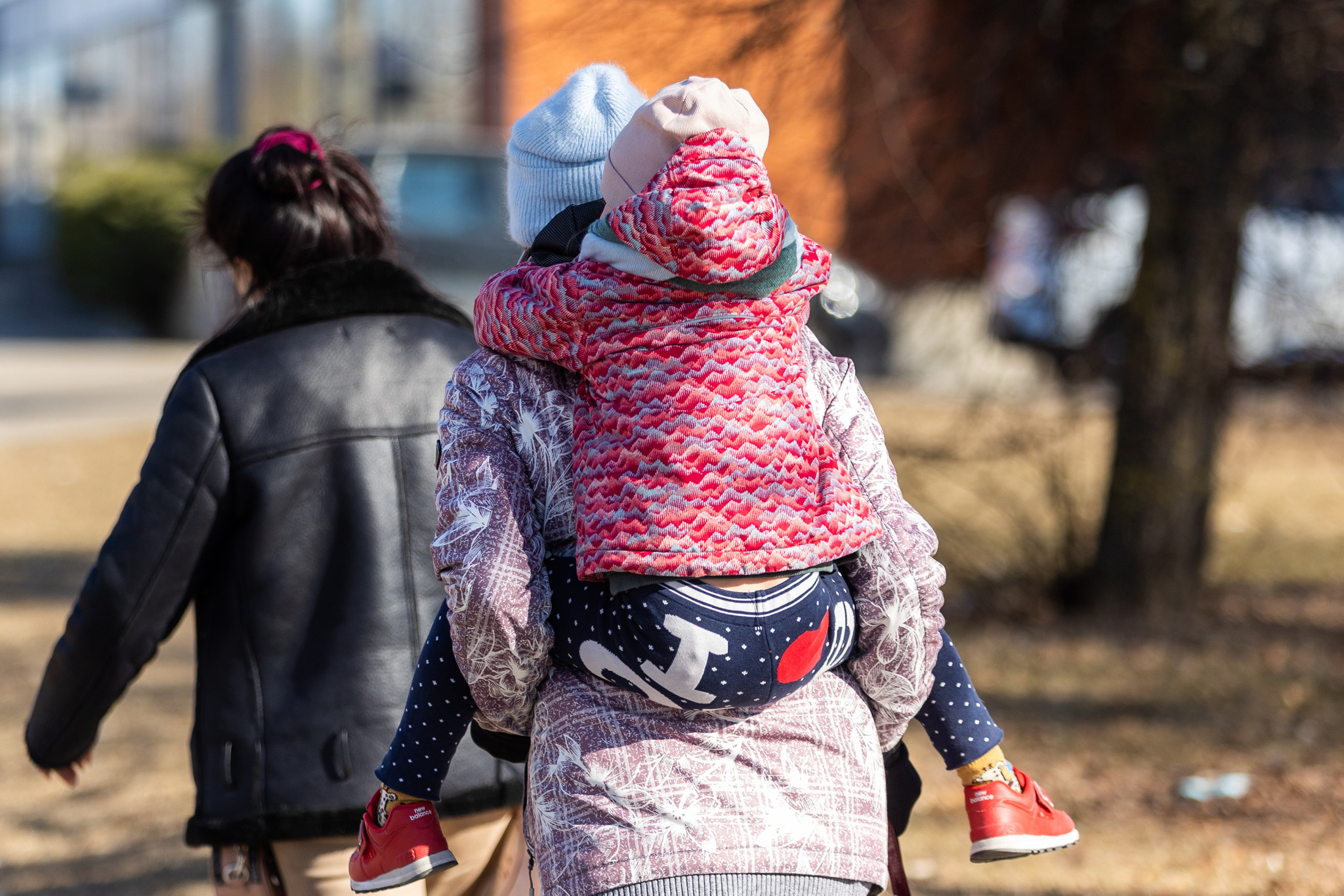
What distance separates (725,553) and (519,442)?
31cm

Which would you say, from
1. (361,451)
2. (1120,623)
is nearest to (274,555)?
(361,451)

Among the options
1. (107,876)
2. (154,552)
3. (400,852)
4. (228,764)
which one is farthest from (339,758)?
(107,876)

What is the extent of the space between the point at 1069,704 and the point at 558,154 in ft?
13.1

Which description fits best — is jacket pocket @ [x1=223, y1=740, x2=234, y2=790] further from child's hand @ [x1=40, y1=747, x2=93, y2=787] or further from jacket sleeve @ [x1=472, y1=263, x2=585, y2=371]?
jacket sleeve @ [x1=472, y1=263, x2=585, y2=371]

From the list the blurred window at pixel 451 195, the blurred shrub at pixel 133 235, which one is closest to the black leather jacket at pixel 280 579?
the blurred window at pixel 451 195

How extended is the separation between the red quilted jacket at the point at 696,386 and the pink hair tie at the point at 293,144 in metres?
1.08

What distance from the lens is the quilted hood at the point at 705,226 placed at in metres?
1.46

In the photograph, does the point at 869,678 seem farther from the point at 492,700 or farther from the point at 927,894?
the point at 927,894

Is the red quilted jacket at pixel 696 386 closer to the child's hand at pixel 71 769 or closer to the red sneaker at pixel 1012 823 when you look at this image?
the red sneaker at pixel 1012 823

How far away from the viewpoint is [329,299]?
2381mm

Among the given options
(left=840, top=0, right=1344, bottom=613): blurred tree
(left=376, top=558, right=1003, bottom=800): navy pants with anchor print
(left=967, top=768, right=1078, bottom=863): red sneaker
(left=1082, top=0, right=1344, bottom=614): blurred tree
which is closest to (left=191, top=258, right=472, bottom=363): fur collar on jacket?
(left=376, top=558, right=1003, bottom=800): navy pants with anchor print

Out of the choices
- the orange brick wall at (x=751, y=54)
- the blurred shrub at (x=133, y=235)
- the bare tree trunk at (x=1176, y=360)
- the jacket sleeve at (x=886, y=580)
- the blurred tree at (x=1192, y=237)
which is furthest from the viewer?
the blurred shrub at (x=133, y=235)

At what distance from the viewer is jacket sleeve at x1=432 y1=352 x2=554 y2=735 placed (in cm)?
154

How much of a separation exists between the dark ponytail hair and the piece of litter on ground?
319 centimetres
